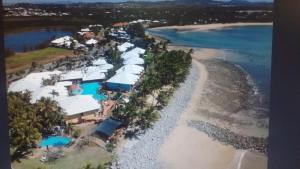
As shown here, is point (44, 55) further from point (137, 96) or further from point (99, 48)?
point (137, 96)

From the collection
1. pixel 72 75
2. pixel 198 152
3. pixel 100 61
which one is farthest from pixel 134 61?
pixel 198 152

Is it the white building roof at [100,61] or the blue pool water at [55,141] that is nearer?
the blue pool water at [55,141]

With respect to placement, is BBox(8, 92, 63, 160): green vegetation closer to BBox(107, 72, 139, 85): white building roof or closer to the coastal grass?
the coastal grass

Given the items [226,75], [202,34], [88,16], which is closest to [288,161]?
[226,75]

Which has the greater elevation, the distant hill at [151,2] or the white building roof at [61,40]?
the distant hill at [151,2]

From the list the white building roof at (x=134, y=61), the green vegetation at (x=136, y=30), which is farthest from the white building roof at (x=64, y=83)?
the green vegetation at (x=136, y=30)

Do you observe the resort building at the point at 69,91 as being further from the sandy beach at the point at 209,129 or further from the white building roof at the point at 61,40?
the sandy beach at the point at 209,129
